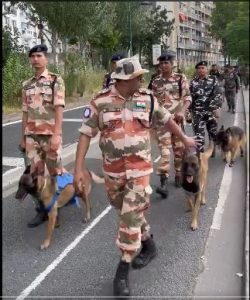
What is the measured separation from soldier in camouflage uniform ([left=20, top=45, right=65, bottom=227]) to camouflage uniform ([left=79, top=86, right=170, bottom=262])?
43.7 inches

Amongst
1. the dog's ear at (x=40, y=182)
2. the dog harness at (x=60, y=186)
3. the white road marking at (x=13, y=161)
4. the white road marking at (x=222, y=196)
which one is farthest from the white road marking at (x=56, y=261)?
the white road marking at (x=13, y=161)

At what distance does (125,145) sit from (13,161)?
185 inches

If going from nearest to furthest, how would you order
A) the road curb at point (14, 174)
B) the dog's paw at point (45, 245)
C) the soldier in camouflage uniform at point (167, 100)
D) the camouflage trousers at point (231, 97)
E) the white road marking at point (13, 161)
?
1. the camouflage trousers at point (231, 97)
2. the dog's paw at point (45, 245)
3. the soldier in camouflage uniform at point (167, 100)
4. the road curb at point (14, 174)
5. the white road marking at point (13, 161)

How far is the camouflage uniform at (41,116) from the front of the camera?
13.4 feet

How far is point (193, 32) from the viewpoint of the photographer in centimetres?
190

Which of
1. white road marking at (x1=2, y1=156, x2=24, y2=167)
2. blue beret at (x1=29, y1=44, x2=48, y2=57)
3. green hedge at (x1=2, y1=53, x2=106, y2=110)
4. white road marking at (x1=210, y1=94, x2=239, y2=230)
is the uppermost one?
green hedge at (x1=2, y1=53, x2=106, y2=110)

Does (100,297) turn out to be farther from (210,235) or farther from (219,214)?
(219,214)

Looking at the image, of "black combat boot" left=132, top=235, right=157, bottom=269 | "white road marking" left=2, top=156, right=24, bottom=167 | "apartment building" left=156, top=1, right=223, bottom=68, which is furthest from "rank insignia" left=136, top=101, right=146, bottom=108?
"white road marking" left=2, top=156, right=24, bottom=167

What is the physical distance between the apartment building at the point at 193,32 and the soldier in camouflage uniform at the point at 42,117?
2.07 m

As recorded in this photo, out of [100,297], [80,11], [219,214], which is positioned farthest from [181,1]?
[219,214]

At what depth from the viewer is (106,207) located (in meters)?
5.16

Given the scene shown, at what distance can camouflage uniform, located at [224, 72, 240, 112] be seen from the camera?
1.86m

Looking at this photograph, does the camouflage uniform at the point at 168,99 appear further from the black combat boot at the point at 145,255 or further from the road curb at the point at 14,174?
the road curb at the point at 14,174

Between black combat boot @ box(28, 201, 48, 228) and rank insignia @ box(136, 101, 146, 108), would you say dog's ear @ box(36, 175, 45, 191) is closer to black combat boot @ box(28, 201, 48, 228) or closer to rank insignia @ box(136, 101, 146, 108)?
black combat boot @ box(28, 201, 48, 228)
